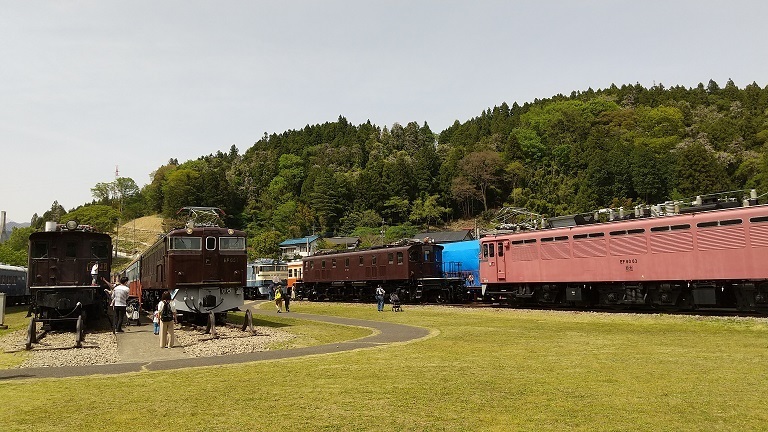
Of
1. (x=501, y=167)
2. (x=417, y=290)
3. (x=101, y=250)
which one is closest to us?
(x=101, y=250)

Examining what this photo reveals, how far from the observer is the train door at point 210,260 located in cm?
2236

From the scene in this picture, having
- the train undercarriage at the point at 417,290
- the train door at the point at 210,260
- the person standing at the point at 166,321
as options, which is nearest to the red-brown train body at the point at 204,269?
the train door at the point at 210,260

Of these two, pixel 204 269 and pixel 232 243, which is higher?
pixel 232 243

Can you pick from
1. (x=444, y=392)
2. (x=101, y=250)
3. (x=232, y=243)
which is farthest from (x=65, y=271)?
(x=444, y=392)

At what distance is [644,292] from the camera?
1056 inches

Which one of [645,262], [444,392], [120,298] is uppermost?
[645,262]

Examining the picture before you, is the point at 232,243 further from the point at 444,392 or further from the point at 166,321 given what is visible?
the point at 444,392

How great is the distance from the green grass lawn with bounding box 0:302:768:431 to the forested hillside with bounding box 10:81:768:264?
7311cm

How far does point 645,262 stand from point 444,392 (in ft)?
64.1

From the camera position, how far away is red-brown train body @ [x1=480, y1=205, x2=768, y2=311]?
22.8m

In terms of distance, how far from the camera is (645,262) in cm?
2597

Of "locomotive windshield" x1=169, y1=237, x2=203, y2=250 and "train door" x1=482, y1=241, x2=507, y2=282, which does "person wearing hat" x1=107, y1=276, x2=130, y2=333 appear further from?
"train door" x1=482, y1=241, x2=507, y2=282

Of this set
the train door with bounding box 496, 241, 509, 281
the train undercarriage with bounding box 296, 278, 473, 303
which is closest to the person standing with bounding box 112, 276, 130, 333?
the train door with bounding box 496, 241, 509, 281

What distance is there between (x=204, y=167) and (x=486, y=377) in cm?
16540
